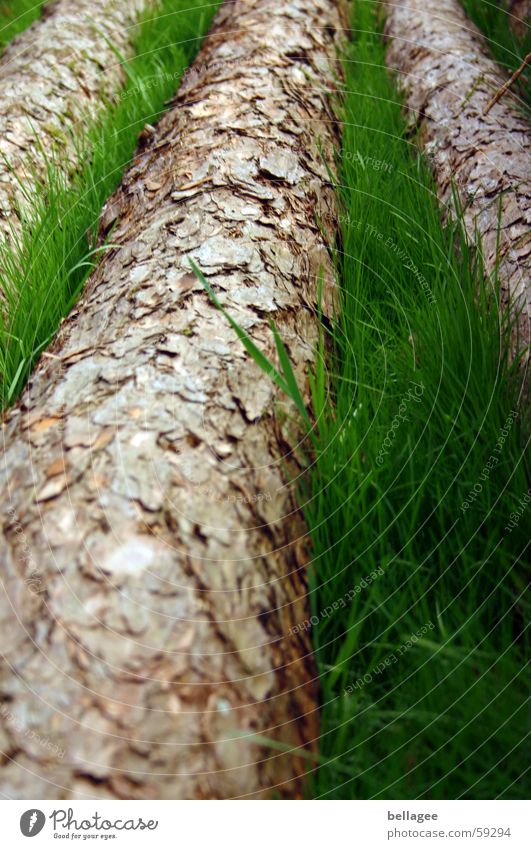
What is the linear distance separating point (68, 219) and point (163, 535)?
48.4 inches

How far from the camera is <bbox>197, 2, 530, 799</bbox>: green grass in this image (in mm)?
910

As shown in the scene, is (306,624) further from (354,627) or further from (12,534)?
(12,534)

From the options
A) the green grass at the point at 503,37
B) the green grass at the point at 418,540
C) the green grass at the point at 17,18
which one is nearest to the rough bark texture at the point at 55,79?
the green grass at the point at 17,18

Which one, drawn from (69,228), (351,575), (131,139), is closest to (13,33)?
(131,139)

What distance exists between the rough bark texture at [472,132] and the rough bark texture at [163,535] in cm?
48

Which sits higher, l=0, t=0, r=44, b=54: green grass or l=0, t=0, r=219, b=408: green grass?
l=0, t=0, r=44, b=54: green grass

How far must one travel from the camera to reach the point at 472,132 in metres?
1.81

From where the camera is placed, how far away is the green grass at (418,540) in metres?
0.91

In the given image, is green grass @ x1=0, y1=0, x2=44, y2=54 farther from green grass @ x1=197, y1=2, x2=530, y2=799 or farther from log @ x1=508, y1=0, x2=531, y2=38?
green grass @ x1=197, y1=2, x2=530, y2=799

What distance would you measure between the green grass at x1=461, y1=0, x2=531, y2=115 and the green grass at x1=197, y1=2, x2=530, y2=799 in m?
1.02

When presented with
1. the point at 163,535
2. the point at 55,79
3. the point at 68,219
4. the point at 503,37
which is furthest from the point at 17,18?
the point at 163,535

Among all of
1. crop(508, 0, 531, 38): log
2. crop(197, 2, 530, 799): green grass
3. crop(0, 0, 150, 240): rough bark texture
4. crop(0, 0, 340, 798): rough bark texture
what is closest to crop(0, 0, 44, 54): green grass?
crop(0, 0, 150, 240): rough bark texture

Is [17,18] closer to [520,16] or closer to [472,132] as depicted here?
[520,16]

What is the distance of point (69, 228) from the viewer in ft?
5.76
